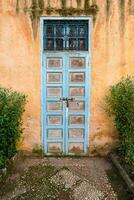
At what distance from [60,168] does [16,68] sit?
242cm

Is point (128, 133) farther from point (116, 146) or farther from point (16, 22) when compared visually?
point (16, 22)

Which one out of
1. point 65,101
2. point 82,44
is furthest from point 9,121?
point 82,44

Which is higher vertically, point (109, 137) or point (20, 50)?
point (20, 50)

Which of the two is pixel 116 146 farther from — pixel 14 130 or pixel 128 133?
pixel 14 130

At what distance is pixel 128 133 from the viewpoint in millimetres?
9117

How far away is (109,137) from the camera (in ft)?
32.5

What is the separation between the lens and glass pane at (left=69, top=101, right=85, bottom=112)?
9695mm

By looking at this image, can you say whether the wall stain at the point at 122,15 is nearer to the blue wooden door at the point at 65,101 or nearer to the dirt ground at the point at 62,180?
the blue wooden door at the point at 65,101

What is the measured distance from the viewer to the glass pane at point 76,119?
9.75 meters

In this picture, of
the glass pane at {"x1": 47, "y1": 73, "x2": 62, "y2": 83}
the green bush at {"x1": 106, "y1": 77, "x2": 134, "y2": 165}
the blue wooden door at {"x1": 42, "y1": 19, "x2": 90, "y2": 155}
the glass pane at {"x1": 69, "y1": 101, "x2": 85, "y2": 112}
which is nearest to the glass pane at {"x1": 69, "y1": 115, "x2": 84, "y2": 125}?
the blue wooden door at {"x1": 42, "y1": 19, "x2": 90, "y2": 155}

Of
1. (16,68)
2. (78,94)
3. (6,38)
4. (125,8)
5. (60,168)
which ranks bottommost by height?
(60,168)

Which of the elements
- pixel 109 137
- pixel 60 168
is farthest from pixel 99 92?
pixel 60 168

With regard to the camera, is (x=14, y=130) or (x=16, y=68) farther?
(x=16, y=68)

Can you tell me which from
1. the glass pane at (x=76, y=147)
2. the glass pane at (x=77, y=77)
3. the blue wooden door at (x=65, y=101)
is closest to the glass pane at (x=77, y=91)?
the blue wooden door at (x=65, y=101)
